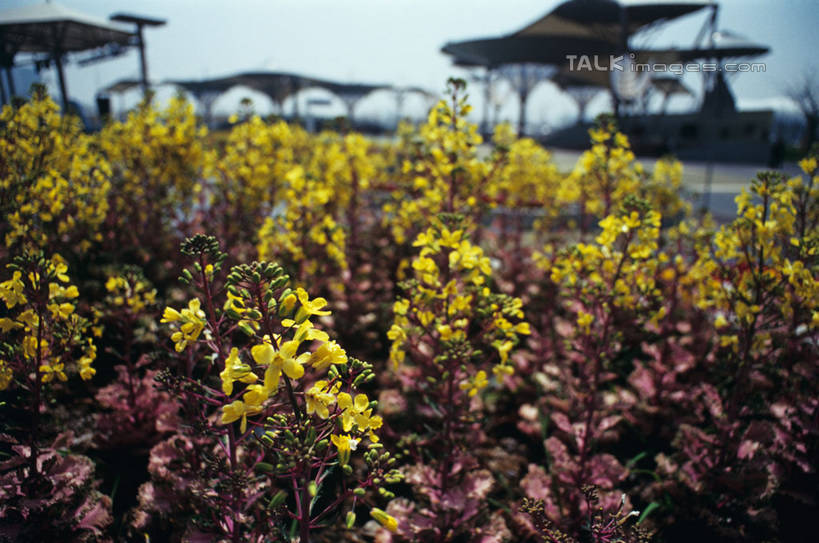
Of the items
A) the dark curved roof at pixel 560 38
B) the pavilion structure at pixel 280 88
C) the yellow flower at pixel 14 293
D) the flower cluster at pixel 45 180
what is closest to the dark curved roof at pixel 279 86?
the pavilion structure at pixel 280 88

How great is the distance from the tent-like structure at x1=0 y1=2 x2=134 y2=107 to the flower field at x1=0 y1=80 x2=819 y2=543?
7527 millimetres

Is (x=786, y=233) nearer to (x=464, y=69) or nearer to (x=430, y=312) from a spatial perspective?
(x=430, y=312)

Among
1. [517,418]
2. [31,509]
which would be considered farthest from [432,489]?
[31,509]

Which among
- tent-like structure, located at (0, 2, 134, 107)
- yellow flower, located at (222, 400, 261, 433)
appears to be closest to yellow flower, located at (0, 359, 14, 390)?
yellow flower, located at (222, 400, 261, 433)

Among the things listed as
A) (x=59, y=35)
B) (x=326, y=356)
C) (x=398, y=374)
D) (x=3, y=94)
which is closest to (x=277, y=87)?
(x=59, y=35)

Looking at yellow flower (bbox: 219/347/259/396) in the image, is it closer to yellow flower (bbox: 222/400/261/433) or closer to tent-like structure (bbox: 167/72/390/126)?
yellow flower (bbox: 222/400/261/433)

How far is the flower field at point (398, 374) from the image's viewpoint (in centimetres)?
150

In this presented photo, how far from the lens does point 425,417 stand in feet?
10.7

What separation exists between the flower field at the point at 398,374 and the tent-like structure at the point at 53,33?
753cm

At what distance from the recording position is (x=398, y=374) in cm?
325

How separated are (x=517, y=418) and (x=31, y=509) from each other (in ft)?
10.0

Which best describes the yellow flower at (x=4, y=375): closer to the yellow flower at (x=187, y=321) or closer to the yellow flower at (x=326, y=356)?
the yellow flower at (x=187, y=321)

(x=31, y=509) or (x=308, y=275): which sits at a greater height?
(x=308, y=275)

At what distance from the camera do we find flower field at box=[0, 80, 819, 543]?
1500 millimetres
